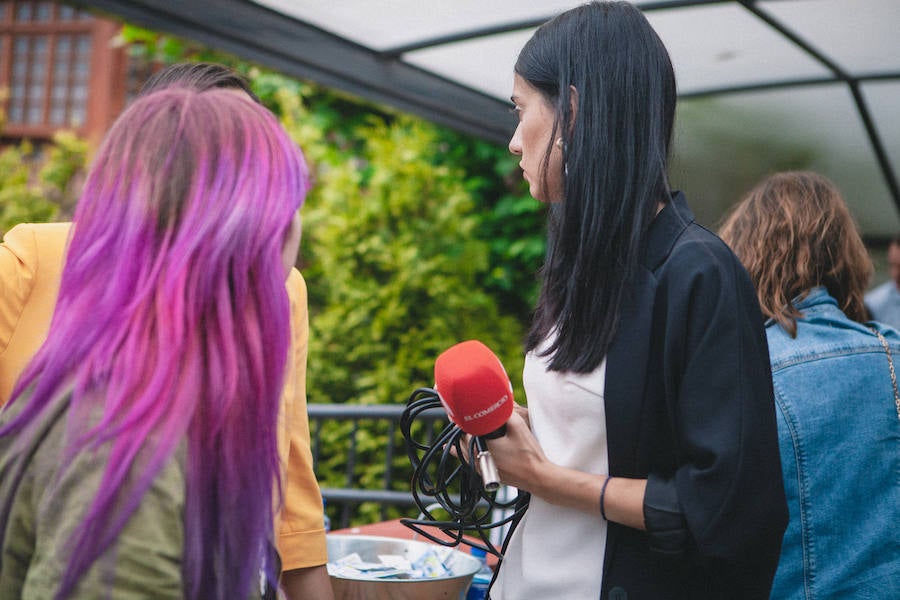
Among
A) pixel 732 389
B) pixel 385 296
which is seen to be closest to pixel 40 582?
pixel 732 389

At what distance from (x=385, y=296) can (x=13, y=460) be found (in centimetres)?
443

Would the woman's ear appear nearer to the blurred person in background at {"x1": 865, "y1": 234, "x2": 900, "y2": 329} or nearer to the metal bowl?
the metal bowl

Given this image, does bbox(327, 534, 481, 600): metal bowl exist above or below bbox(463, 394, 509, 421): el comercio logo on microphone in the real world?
below

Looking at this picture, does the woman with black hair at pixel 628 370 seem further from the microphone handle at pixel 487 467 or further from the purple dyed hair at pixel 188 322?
the purple dyed hair at pixel 188 322

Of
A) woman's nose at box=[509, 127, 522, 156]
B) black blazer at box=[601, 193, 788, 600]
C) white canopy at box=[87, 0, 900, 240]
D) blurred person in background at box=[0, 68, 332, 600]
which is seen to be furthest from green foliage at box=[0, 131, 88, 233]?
black blazer at box=[601, 193, 788, 600]

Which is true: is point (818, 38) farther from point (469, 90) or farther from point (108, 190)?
point (108, 190)

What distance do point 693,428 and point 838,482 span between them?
1.00 m

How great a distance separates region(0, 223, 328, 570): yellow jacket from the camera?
156 cm

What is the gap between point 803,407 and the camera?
2107mm

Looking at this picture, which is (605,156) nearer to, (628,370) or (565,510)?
(628,370)

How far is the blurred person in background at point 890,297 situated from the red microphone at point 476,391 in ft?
15.6

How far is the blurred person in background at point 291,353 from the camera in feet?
5.15

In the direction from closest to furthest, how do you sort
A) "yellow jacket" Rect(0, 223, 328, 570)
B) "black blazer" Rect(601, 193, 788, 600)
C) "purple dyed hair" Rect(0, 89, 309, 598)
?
"purple dyed hair" Rect(0, 89, 309, 598)
"black blazer" Rect(601, 193, 788, 600)
"yellow jacket" Rect(0, 223, 328, 570)

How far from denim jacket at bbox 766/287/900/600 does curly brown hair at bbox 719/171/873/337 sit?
7.7 inches
